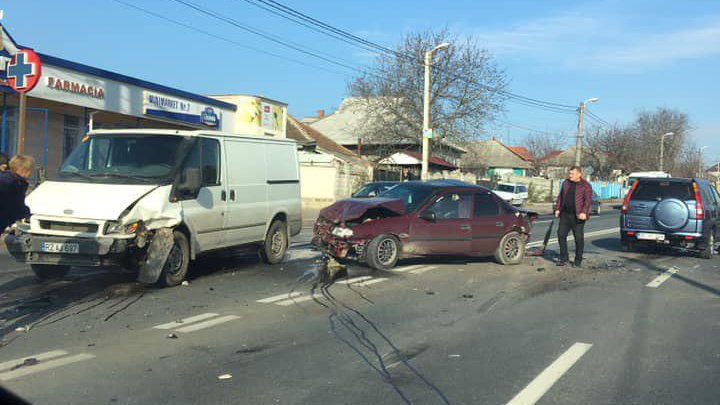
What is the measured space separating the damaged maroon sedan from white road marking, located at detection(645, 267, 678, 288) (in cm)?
241

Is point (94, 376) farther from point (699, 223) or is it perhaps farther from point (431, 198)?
point (699, 223)

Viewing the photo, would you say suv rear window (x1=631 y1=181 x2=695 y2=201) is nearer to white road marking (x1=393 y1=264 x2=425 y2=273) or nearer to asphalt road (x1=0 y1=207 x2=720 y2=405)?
asphalt road (x1=0 y1=207 x2=720 y2=405)

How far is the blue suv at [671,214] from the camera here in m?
14.0

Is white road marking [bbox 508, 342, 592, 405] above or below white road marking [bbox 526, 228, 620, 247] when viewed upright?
below

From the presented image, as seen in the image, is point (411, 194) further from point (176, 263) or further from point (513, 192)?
point (513, 192)

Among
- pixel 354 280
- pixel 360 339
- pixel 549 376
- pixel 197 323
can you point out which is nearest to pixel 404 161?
pixel 354 280

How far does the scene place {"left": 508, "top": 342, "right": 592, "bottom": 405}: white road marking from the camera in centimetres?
477

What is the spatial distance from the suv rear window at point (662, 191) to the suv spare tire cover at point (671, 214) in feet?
1.07

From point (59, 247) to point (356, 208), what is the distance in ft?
15.1

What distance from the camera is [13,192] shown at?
6.23 m

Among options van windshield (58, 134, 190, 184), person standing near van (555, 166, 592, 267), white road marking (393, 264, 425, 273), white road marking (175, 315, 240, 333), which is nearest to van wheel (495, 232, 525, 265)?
person standing near van (555, 166, 592, 267)

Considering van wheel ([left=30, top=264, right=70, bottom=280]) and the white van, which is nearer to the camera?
the white van

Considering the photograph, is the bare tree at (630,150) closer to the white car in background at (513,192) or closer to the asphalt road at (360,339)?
the white car in background at (513,192)

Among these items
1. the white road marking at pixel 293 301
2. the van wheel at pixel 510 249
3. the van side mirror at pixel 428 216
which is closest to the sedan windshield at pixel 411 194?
the van side mirror at pixel 428 216
